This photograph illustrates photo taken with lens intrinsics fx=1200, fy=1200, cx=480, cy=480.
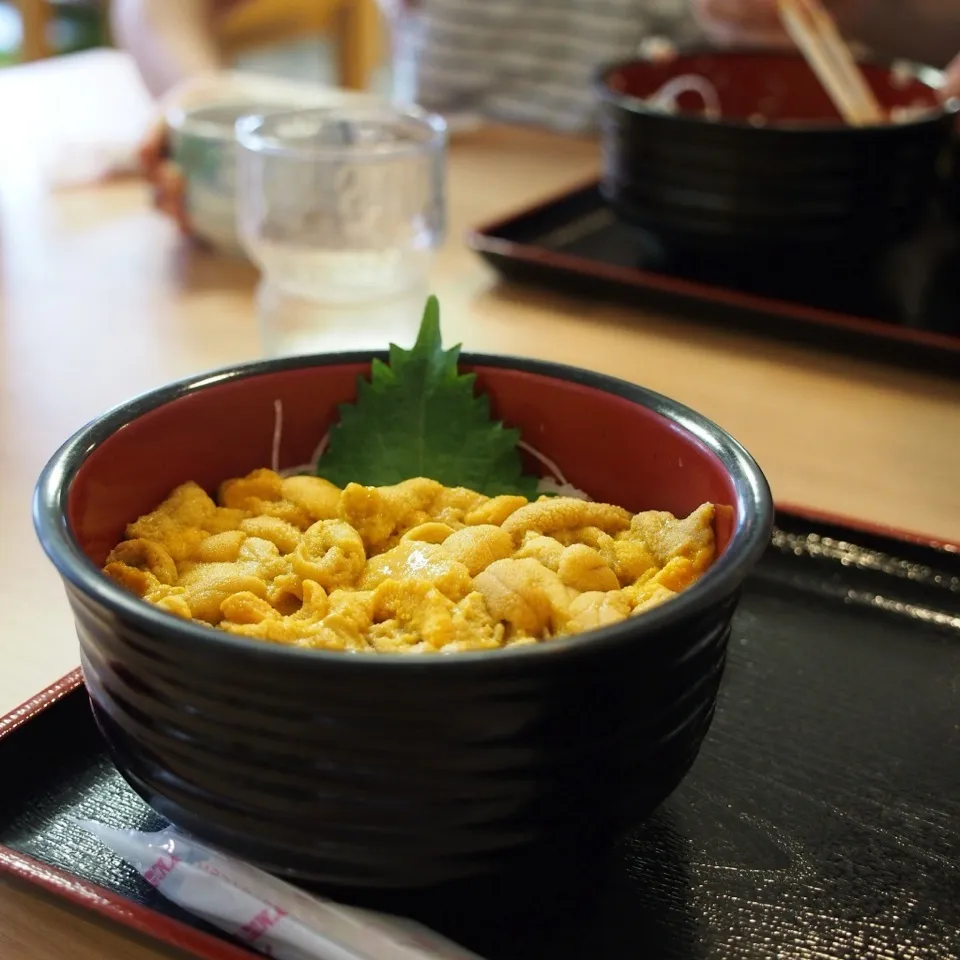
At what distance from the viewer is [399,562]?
2.28 feet

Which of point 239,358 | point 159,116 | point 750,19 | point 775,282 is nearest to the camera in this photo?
point 239,358

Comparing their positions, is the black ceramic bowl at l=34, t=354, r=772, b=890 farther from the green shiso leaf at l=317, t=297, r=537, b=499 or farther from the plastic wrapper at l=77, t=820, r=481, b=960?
the green shiso leaf at l=317, t=297, r=537, b=499

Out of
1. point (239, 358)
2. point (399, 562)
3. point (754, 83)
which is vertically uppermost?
point (754, 83)

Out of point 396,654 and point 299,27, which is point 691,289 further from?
point 299,27

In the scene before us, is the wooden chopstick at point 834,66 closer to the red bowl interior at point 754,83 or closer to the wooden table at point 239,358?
the red bowl interior at point 754,83

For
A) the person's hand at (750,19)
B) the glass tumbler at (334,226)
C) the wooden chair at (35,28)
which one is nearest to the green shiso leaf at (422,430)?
the glass tumbler at (334,226)

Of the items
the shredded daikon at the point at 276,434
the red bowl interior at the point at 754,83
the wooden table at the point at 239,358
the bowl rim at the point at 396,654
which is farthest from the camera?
the red bowl interior at the point at 754,83

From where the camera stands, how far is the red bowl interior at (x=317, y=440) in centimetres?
71

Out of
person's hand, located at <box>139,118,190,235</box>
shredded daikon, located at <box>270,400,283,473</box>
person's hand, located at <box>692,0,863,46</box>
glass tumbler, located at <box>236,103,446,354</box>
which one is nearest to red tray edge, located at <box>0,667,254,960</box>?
shredded daikon, located at <box>270,400,283,473</box>

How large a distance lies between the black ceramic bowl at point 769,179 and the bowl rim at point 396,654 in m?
0.63

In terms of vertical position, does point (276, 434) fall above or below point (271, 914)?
above

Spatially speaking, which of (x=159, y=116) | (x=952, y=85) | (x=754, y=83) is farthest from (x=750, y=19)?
(x=159, y=116)

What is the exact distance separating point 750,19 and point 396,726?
178 centimetres

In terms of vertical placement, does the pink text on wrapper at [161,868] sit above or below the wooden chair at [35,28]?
below
